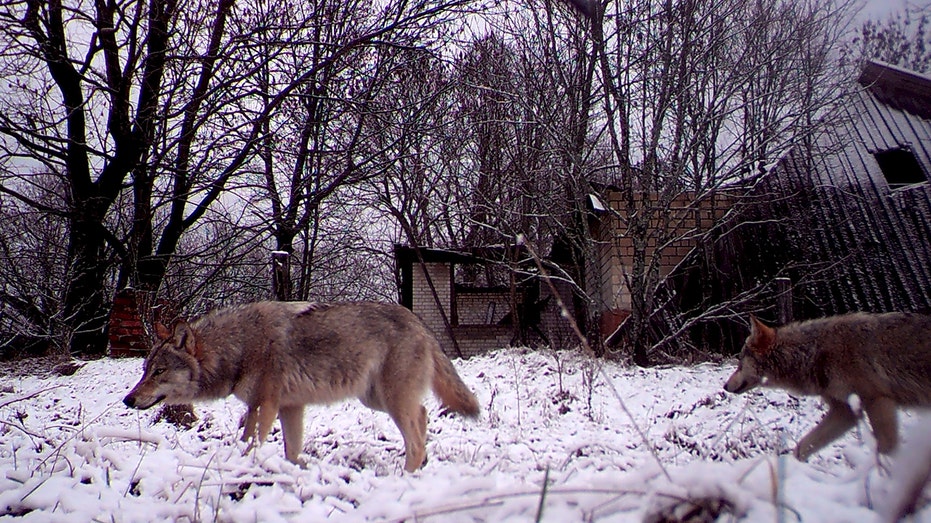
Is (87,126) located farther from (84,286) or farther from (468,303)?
(468,303)

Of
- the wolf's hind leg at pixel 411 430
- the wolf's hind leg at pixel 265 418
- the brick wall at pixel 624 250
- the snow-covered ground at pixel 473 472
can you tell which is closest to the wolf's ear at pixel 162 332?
the snow-covered ground at pixel 473 472

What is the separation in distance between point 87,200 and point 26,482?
14337 millimetres

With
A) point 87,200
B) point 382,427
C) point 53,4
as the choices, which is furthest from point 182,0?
point 382,427

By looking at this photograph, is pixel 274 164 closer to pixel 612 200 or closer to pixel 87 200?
pixel 87 200

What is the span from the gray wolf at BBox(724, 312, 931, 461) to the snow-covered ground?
45 cm

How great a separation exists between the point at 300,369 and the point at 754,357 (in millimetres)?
4603

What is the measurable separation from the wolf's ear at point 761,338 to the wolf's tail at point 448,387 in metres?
3.08

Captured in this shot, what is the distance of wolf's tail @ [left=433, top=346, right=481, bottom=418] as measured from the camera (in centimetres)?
543

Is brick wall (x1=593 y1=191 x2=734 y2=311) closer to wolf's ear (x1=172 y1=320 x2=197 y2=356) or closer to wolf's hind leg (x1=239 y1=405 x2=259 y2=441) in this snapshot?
wolf's hind leg (x1=239 y1=405 x2=259 y2=441)

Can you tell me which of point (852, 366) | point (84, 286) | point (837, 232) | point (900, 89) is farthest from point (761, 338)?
point (84, 286)

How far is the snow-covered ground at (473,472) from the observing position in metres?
1.37

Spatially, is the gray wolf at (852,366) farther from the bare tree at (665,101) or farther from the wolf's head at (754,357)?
the bare tree at (665,101)

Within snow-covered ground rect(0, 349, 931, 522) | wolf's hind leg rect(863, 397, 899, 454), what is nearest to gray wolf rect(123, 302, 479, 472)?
snow-covered ground rect(0, 349, 931, 522)

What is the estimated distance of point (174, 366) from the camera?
17.5 ft
